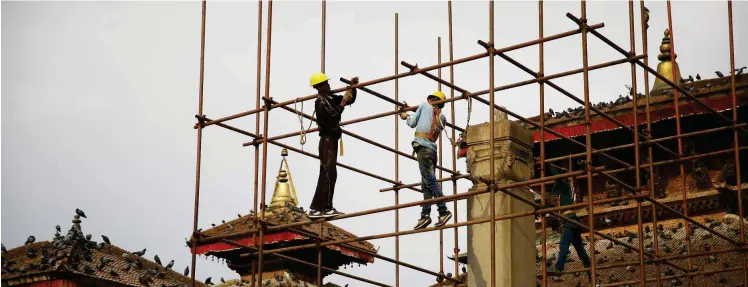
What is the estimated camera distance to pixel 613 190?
33.4 m

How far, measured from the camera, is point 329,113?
2408 centimetres

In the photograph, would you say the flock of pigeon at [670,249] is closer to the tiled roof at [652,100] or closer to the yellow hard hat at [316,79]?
the tiled roof at [652,100]

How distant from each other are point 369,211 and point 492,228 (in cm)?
227

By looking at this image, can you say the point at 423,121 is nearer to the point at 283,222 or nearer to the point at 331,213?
the point at 331,213

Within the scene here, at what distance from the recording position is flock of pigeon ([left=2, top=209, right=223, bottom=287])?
103 feet

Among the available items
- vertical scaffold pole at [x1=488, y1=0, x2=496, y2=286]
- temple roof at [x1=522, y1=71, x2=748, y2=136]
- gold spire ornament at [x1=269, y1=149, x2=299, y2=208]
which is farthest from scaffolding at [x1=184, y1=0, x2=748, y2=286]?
gold spire ornament at [x1=269, y1=149, x2=299, y2=208]

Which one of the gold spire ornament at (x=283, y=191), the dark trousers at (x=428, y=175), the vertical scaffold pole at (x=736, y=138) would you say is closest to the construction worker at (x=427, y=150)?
the dark trousers at (x=428, y=175)

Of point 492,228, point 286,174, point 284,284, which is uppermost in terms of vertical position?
point 286,174

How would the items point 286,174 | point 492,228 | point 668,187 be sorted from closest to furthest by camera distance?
point 492,228
point 668,187
point 286,174

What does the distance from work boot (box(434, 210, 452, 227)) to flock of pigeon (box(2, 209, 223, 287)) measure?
10401mm

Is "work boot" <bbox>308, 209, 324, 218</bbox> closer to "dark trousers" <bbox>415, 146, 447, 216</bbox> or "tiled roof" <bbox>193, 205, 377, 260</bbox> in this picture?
"dark trousers" <bbox>415, 146, 447, 216</bbox>

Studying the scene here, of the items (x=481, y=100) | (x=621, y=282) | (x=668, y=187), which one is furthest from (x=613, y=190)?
(x=481, y=100)

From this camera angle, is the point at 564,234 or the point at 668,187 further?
the point at 668,187

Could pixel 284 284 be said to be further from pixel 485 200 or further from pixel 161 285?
pixel 485 200
